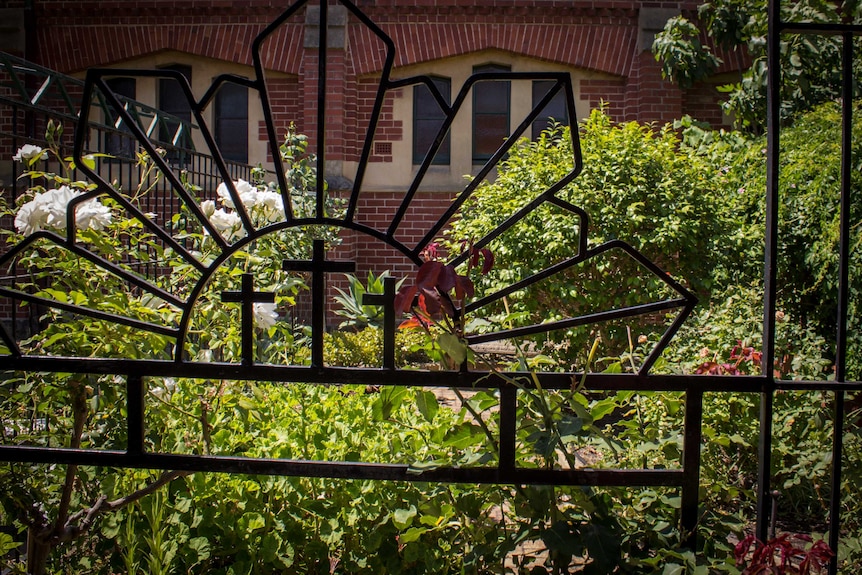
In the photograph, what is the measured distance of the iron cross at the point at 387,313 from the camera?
1234 millimetres

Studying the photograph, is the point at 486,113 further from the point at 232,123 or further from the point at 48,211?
the point at 48,211

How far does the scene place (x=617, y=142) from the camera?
503 centimetres

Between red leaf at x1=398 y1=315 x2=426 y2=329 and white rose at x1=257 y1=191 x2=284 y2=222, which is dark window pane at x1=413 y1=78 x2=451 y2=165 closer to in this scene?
white rose at x1=257 y1=191 x2=284 y2=222

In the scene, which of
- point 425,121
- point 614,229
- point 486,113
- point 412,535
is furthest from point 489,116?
point 412,535

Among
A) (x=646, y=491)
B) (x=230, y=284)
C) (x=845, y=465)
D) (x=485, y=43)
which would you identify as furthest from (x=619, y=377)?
(x=485, y=43)

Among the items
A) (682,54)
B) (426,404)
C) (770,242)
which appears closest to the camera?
(770,242)

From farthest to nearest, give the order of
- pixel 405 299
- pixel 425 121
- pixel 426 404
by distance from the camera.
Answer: pixel 425 121, pixel 426 404, pixel 405 299

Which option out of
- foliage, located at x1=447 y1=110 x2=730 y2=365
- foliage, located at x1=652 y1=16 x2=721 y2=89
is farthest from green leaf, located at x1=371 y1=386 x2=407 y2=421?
foliage, located at x1=652 y1=16 x2=721 y2=89

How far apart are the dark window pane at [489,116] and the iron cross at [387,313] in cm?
742

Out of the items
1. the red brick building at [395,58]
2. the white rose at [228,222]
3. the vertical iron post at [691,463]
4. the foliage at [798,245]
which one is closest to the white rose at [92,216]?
the white rose at [228,222]

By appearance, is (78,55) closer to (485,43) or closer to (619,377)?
(485,43)

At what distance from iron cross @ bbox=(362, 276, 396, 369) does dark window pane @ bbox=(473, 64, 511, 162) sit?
24.4 ft

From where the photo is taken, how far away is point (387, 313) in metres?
1.27

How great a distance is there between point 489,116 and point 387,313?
7.65 m
